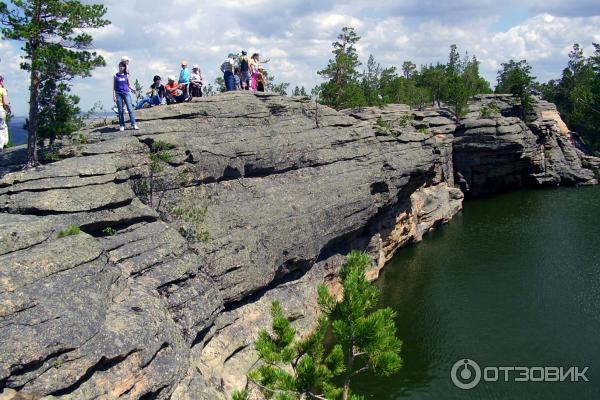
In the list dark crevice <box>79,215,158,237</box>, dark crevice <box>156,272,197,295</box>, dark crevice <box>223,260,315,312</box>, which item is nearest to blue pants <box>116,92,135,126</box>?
dark crevice <box>79,215,158,237</box>

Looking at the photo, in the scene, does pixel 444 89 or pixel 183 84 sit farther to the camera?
pixel 444 89

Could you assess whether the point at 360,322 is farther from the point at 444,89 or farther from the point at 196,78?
the point at 444,89

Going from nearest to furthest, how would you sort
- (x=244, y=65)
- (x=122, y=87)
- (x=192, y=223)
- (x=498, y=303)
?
(x=122, y=87)
(x=192, y=223)
(x=498, y=303)
(x=244, y=65)

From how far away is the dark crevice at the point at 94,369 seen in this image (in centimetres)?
1107

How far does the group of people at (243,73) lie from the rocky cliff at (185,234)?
1.89 m

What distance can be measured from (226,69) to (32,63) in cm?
1317

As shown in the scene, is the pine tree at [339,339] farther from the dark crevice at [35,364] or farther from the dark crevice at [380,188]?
the dark crevice at [380,188]

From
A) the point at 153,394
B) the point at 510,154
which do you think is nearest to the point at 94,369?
the point at 153,394

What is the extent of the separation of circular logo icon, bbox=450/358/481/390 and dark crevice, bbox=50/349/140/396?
13.9 metres

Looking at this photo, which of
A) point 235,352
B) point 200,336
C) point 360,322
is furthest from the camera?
point 235,352

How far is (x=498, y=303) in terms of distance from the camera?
26.8 m

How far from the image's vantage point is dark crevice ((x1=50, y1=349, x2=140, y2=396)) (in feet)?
36.3

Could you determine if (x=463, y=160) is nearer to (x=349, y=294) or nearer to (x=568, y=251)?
(x=568, y=251)

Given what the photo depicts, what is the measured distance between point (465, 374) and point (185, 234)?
13430 mm
